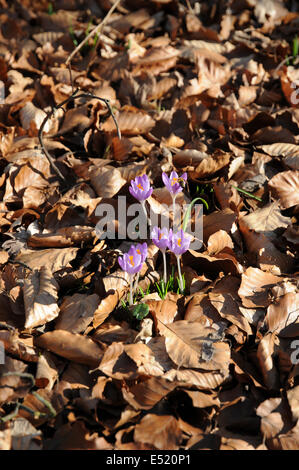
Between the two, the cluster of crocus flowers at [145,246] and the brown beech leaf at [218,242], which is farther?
the brown beech leaf at [218,242]

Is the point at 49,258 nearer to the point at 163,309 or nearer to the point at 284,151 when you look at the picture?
the point at 163,309

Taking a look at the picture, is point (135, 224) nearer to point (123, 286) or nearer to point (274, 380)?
point (123, 286)

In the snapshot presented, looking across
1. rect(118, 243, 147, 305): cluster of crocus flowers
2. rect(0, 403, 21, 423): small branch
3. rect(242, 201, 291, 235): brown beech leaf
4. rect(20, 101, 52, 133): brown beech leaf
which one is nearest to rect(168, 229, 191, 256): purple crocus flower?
rect(118, 243, 147, 305): cluster of crocus flowers

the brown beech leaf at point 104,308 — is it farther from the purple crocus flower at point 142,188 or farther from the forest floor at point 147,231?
the purple crocus flower at point 142,188

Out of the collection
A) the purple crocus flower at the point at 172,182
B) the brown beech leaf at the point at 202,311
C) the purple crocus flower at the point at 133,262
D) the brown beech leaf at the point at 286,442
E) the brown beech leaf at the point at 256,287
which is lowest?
the brown beech leaf at the point at 286,442

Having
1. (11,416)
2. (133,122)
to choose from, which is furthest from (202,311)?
(133,122)

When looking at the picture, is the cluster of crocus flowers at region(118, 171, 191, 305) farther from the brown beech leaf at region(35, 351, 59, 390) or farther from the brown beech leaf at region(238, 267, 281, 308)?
the brown beech leaf at region(35, 351, 59, 390)

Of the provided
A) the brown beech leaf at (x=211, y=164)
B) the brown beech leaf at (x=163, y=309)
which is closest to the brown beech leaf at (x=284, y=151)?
the brown beech leaf at (x=211, y=164)

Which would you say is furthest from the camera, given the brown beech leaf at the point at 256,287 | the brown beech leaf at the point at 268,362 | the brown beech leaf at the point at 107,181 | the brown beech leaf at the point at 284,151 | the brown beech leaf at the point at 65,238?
the brown beech leaf at the point at 284,151

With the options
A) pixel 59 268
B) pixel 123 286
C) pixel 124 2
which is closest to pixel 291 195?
pixel 123 286
